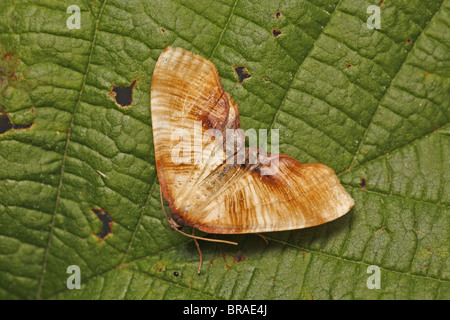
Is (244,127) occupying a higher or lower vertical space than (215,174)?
higher

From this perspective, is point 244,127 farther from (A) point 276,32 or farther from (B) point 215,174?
(A) point 276,32

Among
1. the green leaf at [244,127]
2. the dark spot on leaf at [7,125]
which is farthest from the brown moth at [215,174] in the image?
the dark spot on leaf at [7,125]

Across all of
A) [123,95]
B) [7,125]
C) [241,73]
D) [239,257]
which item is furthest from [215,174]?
[7,125]

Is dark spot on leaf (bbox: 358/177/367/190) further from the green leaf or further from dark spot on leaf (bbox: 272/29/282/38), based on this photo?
dark spot on leaf (bbox: 272/29/282/38)

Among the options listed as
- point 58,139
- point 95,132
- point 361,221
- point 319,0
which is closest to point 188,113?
point 95,132

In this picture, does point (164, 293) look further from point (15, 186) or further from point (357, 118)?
point (357, 118)

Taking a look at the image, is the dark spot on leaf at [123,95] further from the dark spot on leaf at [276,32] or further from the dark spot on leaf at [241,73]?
the dark spot on leaf at [276,32]
